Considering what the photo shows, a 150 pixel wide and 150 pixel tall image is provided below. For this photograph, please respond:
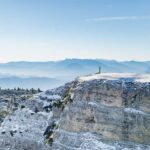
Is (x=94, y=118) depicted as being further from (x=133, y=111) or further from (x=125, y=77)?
(x=125, y=77)

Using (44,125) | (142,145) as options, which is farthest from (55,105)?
(142,145)

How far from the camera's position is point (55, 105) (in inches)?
2576

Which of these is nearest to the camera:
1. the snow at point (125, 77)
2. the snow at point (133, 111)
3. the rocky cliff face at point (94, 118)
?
the snow at point (133, 111)

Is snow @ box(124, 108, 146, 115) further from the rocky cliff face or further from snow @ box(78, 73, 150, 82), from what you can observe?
snow @ box(78, 73, 150, 82)

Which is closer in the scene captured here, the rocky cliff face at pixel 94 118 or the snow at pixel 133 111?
the snow at pixel 133 111

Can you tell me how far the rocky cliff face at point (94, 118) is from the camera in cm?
5353

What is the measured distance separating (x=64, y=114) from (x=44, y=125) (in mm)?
5097

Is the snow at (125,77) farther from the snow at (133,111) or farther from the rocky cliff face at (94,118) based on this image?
the snow at (133,111)

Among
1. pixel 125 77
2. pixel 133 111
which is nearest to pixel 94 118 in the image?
pixel 133 111

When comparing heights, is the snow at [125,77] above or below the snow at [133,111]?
above

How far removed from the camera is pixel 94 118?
186ft

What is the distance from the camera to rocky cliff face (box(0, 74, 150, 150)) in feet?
176

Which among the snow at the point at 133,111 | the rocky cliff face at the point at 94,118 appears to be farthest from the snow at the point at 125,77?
the snow at the point at 133,111

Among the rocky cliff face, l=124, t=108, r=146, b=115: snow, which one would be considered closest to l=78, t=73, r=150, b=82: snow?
the rocky cliff face
